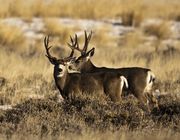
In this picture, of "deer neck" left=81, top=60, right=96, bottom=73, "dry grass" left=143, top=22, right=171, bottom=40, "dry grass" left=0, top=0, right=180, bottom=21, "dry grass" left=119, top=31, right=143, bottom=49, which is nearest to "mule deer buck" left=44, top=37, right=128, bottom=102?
"deer neck" left=81, top=60, right=96, bottom=73

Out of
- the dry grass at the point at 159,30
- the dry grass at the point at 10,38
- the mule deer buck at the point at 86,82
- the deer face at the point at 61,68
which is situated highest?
the dry grass at the point at 159,30

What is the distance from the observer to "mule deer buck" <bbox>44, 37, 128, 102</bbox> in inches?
495

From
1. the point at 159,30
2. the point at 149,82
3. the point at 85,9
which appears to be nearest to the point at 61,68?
the point at 149,82

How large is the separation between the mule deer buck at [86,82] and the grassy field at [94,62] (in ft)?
0.93

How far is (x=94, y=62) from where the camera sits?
18.8 metres

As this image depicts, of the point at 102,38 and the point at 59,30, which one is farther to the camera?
the point at 59,30

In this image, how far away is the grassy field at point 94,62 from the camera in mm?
10273

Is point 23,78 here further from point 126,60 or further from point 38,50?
point 38,50

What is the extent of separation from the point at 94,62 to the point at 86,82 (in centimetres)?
597

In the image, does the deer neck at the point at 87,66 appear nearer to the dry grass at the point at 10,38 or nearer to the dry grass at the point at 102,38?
the dry grass at the point at 10,38

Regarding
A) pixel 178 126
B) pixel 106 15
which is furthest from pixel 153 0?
pixel 178 126

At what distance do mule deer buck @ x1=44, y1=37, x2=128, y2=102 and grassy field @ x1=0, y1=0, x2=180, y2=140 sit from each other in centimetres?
28

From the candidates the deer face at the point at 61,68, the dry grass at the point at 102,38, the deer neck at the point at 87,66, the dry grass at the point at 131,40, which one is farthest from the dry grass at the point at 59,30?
the deer face at the point at 61,68

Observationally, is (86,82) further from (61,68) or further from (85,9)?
(85,9)
